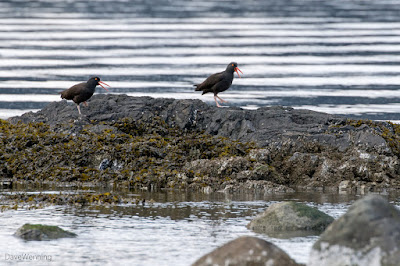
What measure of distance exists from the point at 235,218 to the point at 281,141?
4.96 m

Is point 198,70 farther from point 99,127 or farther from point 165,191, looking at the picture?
point 165,191

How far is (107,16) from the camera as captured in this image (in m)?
60.8

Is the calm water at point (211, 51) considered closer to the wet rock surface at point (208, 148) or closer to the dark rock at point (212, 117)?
the dark rock at point (212, 117)

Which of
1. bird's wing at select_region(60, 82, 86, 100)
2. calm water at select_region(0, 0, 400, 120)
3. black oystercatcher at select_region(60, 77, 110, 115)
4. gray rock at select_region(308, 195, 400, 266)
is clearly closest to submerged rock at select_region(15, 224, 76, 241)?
gray rock at select_region(308, 195, 400, 266)

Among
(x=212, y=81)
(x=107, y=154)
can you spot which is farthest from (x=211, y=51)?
(x=107, y=154)

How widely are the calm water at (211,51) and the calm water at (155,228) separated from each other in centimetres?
1478

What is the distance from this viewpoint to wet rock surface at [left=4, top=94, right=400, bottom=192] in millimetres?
16297

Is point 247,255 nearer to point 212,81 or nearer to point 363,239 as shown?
point 363,239

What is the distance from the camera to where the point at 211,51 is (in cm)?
4375

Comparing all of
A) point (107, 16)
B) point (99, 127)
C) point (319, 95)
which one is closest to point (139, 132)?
point (99, 127)

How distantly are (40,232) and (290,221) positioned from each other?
3.92 metres

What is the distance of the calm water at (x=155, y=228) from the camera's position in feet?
33.2

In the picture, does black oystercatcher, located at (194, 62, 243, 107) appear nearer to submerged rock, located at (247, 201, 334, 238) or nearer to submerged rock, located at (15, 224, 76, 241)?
submerged rock, located at (247, 201, 334, 238)

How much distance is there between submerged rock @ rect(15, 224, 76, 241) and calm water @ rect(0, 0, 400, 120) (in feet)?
59.4
